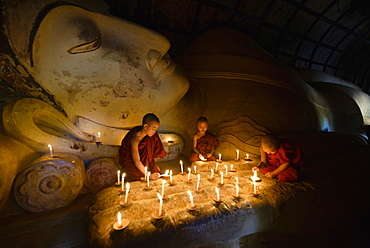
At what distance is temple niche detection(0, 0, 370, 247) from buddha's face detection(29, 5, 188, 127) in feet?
0.05

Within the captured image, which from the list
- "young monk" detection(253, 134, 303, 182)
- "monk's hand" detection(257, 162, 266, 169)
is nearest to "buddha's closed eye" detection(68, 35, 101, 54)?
"young monk" detection(253, 134, 303, 182)

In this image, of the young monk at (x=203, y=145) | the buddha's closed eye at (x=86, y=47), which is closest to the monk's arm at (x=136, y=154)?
the young monk at (x=203, y=145)

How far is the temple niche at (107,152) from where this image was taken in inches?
68.7

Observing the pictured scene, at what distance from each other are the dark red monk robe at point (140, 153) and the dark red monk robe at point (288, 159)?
222cm

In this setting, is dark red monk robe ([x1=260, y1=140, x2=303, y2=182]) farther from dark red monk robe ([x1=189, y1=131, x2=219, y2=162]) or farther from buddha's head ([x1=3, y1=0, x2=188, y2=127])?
buddha's head ([x1=3, y1=0, x2=188, y2=127])

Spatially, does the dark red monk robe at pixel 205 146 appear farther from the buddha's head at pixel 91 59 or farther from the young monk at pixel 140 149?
the buddha's head at pixel 91 59

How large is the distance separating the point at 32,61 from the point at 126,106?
1.50 meters

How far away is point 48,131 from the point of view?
2486 millimetres

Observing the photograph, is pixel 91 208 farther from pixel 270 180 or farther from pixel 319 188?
pixel 319 188

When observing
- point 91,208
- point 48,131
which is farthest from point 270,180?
point 48,131

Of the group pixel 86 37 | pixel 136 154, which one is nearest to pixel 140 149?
pixel 136 154

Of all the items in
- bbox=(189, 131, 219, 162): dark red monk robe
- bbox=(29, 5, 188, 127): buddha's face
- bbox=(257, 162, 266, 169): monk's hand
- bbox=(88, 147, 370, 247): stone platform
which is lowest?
bbox=(88, 147, 370, 247): stone platform

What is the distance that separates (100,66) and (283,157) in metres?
3.60

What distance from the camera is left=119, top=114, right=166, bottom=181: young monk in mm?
2607
